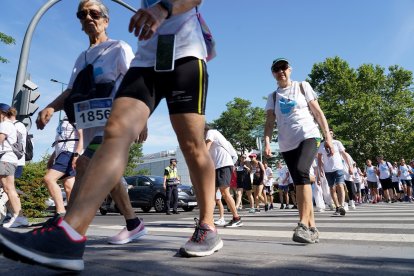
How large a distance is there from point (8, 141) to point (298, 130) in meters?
4.81

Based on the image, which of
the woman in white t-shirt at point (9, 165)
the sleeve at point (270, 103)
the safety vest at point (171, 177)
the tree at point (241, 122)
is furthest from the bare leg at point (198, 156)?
the tree at point (241, 122)

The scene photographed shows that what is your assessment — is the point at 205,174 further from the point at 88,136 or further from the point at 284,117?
the point at 284,117

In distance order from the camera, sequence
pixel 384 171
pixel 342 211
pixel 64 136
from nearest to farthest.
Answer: pixel 64 136 < pixel 342 211 < pixel 384 171

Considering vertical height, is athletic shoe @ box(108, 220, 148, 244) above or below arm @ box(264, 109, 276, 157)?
below

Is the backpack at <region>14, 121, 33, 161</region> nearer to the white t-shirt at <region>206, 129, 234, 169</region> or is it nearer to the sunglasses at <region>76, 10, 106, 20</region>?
the white t-shirt at <region>206, 129, 234, 169</region>

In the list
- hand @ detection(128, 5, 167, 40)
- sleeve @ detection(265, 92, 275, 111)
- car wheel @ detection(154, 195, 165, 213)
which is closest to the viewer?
hand @ detection(128, 5, 167, 40)

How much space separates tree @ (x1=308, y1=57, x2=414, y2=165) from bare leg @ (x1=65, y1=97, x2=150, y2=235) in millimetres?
38764

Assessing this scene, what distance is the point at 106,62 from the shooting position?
11.5ft

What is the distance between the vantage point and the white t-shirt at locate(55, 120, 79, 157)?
5315mm

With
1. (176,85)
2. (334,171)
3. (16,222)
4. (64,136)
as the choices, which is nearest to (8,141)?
(16,222)

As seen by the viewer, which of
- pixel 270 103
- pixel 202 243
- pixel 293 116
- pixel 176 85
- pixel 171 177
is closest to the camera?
pixel 176 85

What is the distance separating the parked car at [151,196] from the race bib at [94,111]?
13.0 metres

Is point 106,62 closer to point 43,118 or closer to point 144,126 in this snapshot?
point 43,118

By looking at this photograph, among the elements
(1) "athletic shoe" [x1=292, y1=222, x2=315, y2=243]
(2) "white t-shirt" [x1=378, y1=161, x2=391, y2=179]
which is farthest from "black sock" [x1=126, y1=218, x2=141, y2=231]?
(2) "white t-shirt" [x1=378, y1=161, x2=391, y2=179]
